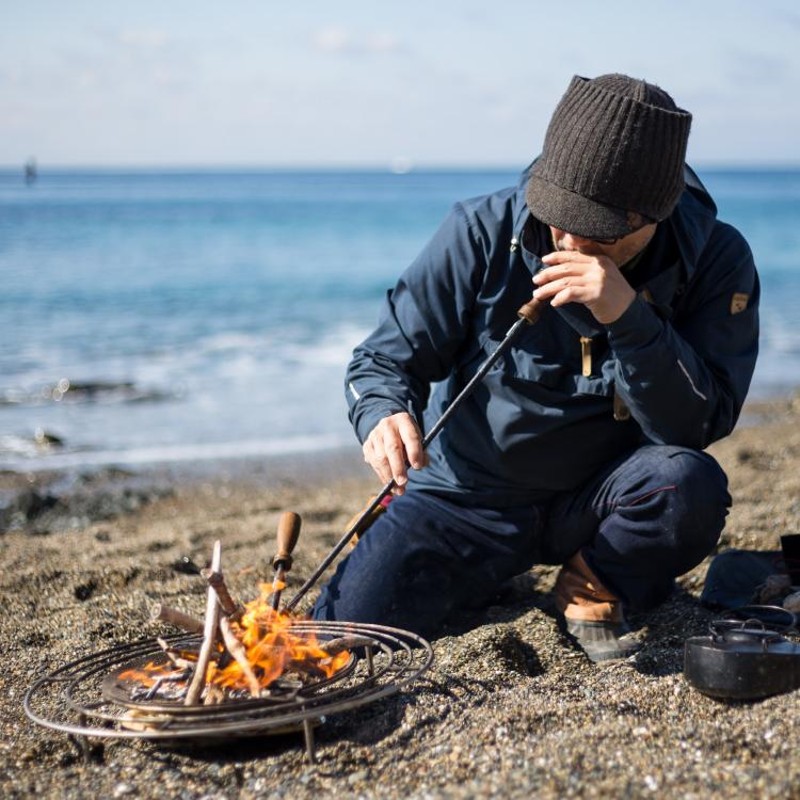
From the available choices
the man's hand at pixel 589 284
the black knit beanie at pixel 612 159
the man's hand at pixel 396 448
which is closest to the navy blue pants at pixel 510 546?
the man's hand at pixel 396 448

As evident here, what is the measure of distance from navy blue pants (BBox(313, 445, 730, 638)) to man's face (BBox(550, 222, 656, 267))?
67 centimetres

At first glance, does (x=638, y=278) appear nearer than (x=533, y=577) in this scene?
Yes

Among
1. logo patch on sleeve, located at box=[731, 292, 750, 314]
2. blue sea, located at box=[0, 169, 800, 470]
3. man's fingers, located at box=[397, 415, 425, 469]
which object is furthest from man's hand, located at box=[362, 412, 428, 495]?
blue sea, located at box=[0, 169, 800, 470]

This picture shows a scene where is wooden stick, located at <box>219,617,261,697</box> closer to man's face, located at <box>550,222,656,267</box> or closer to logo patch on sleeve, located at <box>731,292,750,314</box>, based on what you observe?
man's face, located at <box>550,222,656,267</box>

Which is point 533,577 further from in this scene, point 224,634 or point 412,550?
point 224,634

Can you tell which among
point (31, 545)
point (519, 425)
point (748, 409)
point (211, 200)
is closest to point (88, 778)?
point (519, 425)

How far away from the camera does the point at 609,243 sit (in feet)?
11.0

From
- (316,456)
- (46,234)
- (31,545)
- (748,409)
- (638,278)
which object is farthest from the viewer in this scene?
(46,234)

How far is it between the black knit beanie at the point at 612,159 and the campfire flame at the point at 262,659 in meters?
1.39

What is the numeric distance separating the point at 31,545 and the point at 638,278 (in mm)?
3609

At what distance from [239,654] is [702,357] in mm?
1712

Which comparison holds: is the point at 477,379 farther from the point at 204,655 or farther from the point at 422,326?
the point at 204,655

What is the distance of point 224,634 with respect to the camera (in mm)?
2961

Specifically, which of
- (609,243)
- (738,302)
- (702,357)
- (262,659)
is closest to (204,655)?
(262,659)
